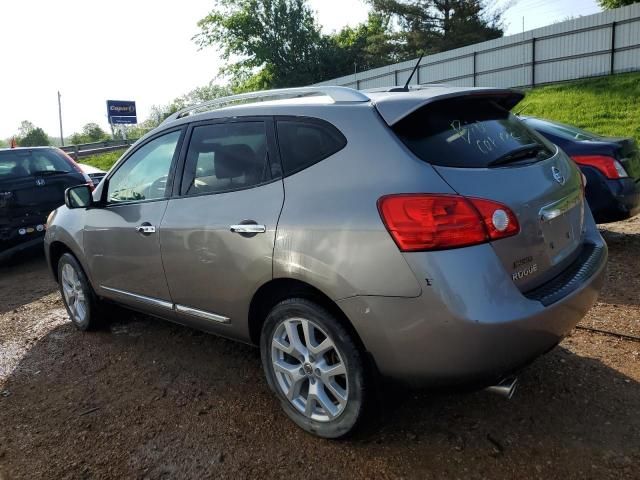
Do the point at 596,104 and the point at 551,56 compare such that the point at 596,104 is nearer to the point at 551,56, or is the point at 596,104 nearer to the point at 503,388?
the point at 551,56

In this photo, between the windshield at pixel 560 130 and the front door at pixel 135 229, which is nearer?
the front door at pixel 135 229

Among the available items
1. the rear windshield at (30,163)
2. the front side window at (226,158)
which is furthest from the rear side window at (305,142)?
the rear windshield at (30,163)

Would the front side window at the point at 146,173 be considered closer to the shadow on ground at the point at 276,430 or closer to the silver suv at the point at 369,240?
the silver suv at the point at 369,240

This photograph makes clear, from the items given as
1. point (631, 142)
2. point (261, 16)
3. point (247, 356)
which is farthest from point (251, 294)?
point (261, 16)

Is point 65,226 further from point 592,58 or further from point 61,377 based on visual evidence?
point 592,58

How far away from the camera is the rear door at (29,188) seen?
686 centimetres

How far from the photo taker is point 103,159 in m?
28.0

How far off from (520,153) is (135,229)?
241 cm

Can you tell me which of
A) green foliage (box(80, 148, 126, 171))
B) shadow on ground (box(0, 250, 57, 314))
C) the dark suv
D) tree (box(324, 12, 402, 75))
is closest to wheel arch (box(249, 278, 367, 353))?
shadow on ground (box(0, 250, 57, 314))

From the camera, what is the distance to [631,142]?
18.9 ft

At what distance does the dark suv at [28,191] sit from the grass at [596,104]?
11.2m

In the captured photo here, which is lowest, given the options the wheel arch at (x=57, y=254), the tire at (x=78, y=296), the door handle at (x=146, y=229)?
the tire at (x=78, y=296)

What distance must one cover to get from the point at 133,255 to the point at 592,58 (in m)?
17.3

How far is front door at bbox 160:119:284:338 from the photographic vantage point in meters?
2.75
